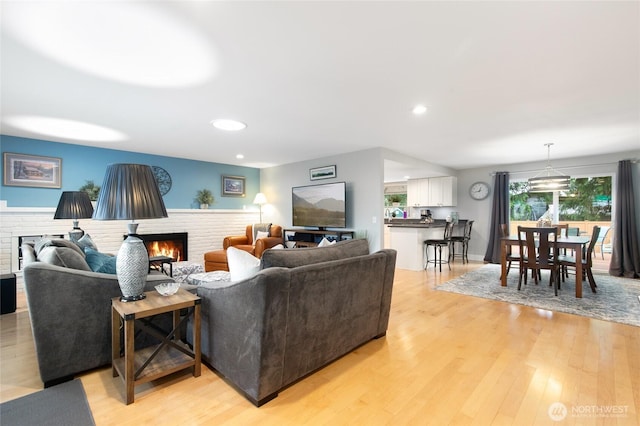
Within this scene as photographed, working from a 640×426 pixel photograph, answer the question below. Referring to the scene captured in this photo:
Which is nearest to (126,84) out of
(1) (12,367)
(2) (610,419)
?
(1) (12,367)

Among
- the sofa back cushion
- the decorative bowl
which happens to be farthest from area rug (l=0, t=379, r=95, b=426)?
the sofa back cushion

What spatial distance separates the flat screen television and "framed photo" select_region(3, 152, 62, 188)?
3.94m

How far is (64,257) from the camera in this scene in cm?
206

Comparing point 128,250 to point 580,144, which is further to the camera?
point 580,144

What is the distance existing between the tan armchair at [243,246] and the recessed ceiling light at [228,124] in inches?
82.7

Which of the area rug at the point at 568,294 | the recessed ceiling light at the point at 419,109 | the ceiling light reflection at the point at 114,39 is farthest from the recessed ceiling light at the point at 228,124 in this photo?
the area rug at the point at 568,294

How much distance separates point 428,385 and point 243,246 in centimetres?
458

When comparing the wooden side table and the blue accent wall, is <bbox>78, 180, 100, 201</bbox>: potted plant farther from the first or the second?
the wooden side table

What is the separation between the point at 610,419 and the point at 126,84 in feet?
13.3

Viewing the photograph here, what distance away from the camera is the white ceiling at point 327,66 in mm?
1636

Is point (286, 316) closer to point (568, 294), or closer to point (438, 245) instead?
point (568, 294)

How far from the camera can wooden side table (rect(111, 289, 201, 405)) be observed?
5.61 feet

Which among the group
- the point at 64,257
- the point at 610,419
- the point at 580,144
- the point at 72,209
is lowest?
the point at 610,419

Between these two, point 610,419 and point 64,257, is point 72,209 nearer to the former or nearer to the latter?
point 64,257
